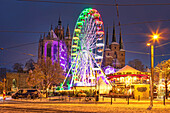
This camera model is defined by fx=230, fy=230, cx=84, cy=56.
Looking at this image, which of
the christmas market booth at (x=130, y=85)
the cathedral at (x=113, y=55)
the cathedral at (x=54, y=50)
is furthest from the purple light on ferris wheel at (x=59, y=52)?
the christmas market booth at (x=130, y=85)

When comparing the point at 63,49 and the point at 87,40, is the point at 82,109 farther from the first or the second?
the point at 63,49

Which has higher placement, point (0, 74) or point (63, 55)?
point (63, 55)

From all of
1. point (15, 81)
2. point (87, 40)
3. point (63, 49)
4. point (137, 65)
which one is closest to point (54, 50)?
point (63, 49)

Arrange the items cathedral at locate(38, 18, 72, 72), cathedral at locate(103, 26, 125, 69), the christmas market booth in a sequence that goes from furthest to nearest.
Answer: cathedral at locate(103, 26, 125, 69) → cathedral at locate(38, 18, 72, 72) → the christmas market booth

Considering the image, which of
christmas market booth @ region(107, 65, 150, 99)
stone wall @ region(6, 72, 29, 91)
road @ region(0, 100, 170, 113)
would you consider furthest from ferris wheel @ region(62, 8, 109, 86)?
stone wall @ region(6, 72, 29, 91)

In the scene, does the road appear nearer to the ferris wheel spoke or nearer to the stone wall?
the ferris wheel spoke

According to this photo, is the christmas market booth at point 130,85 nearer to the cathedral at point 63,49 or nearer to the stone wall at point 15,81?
the stone wall at point 15,81

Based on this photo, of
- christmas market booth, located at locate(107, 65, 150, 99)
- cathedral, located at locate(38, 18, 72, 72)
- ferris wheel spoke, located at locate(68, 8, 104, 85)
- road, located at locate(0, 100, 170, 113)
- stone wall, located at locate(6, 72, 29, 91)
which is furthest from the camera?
cathedral, located at locate(38, 18, 72, 72)

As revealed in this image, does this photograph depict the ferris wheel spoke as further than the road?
Yes

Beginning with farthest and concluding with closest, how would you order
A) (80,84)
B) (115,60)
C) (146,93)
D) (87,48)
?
(115,60) < (80,84) < (87,48) < (146,93)

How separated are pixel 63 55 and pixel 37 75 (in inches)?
2596

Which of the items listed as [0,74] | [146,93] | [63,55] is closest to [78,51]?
[146,93]

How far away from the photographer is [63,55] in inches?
4166

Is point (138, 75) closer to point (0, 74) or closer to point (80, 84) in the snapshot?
point (80, 84)
